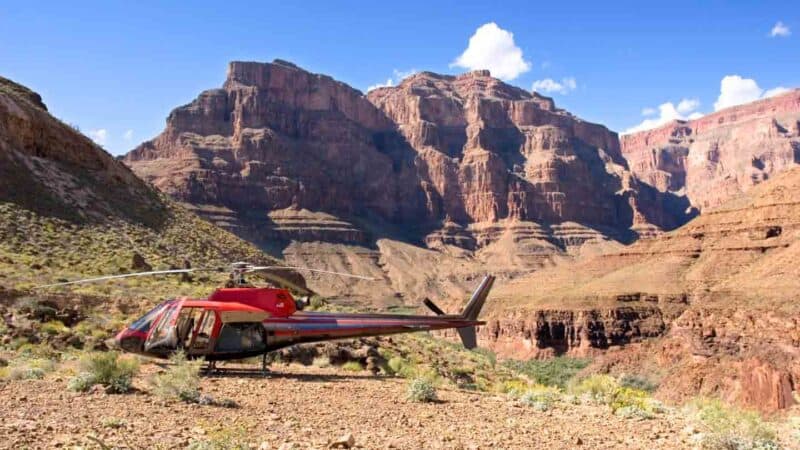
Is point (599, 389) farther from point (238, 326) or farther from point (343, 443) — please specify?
point (238, 326)

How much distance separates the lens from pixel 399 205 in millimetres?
185750

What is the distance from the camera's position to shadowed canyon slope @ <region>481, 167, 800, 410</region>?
43688 millimetres

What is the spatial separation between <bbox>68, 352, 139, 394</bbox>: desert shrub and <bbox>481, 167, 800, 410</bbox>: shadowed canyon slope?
34483 millimetres

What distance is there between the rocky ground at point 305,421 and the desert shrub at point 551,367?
51030 millimetres

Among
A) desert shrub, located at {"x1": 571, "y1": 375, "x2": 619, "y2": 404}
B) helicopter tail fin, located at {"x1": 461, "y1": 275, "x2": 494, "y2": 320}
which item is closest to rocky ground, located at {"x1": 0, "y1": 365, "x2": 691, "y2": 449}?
desert shrub, located at {"x1": 571, "y1": 375, "x2": 619, "y2": 404}

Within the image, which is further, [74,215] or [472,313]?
[74,215]

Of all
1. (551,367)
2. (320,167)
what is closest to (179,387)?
(551,367)

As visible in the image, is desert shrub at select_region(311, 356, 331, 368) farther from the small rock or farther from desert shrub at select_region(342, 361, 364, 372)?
the small rock

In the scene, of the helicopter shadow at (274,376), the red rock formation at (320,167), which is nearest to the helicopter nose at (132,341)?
the helicopter shadow at (274,376)

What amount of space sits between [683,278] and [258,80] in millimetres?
140289

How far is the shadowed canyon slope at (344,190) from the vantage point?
479 feet

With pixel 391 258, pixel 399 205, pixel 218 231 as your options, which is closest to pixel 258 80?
pixel 399 205

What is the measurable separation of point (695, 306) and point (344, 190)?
388 feet

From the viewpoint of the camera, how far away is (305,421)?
873 centimetres
